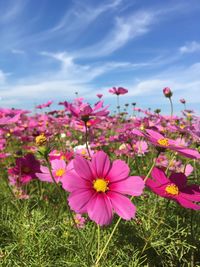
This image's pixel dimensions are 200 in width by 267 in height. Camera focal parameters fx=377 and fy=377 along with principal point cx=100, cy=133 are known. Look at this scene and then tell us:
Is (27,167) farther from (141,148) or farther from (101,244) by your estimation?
(141,148)

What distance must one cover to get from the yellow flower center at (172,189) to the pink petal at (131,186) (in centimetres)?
18

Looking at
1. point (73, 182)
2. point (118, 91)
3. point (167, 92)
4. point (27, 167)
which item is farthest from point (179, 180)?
point (118, 91)

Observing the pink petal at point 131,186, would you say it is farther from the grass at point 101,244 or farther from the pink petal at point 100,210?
the grass at point 101,244

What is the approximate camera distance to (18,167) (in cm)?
190

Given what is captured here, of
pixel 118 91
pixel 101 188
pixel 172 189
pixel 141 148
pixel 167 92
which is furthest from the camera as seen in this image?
pixel 118 91

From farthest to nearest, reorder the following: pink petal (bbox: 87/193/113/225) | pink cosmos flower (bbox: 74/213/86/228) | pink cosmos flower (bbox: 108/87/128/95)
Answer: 1. pink cosmos flower (bbox: 108/87/128/95)
2. pink cosmos flower (bbox: 74/213/86/228)
3. pink petal (bbox: 87/193/113/225)

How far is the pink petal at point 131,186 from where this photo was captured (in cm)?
102

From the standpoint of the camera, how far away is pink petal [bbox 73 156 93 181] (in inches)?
39.8

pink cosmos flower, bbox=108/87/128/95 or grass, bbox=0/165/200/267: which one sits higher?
pink cosmos flower, bbox=108/87/128/95

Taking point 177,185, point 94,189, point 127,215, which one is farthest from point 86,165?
point 177,185

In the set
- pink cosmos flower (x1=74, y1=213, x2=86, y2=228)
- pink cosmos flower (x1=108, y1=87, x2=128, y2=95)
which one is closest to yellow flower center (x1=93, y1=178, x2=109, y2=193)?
pink cosmos flower (x1=74, y1=213, x2=86, y2=228)

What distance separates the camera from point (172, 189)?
1.18 m

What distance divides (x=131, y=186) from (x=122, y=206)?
68mm

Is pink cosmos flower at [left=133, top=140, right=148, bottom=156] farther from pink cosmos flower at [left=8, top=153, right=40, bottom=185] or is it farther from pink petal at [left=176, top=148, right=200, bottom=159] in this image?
pink petal at [left=176, top=148, right=200, bottom=159]
